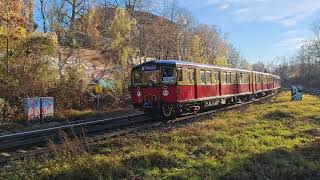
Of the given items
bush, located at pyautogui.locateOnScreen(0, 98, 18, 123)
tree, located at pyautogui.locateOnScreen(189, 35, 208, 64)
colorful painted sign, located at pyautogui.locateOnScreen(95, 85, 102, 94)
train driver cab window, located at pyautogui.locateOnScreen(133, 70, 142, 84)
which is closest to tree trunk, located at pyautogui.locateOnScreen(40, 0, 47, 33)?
colorful painted sign, located at pyautogui.locateOnScreen(95, 85, 102, 94)

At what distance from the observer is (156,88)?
67.3ft

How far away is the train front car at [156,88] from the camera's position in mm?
20203

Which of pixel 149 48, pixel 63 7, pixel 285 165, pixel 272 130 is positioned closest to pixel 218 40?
pixel 149 48

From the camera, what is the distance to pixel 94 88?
30344 mm

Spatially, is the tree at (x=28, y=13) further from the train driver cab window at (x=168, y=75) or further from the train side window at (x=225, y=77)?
the train side window at (x=225, y=77)

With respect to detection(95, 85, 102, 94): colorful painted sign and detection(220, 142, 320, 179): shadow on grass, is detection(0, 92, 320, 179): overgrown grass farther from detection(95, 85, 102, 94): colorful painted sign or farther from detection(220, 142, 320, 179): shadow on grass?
detection(95, 85, 102, 94): colorful painted sign

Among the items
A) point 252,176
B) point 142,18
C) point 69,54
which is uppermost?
point 142,18

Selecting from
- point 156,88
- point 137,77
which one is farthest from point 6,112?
point 156,88

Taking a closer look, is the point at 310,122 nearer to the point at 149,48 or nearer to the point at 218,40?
the point at 149,48

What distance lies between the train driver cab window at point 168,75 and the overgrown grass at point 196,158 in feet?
12.1

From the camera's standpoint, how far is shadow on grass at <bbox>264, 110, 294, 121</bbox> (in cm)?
2153

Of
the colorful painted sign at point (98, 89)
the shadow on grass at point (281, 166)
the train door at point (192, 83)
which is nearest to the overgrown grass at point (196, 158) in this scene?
the shadow on grass at point (281, 166)

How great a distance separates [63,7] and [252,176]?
1245 inches

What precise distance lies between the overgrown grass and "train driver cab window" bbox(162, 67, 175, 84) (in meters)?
3.68
